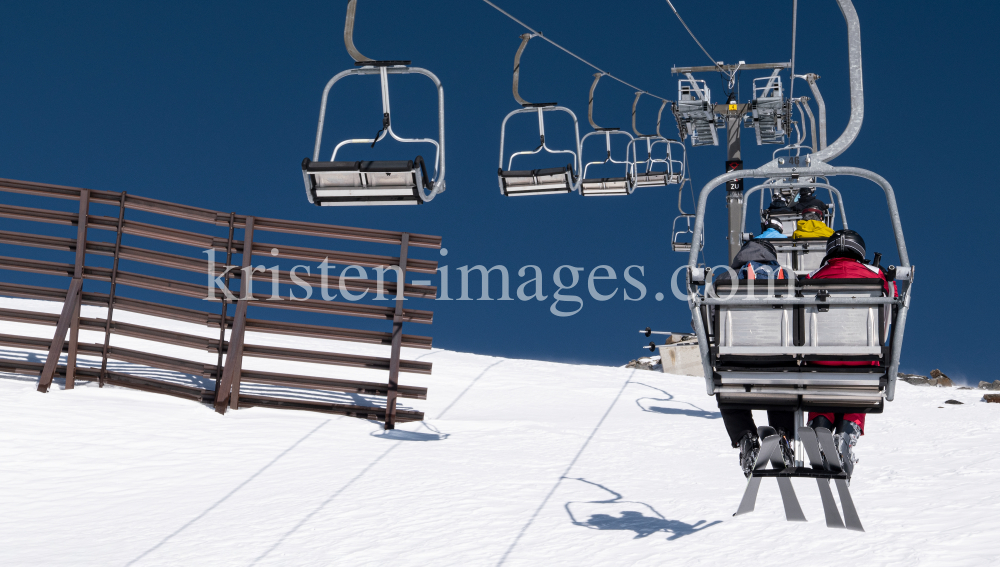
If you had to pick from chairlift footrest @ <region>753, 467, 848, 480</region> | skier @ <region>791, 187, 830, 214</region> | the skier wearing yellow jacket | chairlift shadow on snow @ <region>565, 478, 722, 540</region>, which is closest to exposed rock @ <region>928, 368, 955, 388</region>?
skier @ <region>791, 187, 830, 214</region>

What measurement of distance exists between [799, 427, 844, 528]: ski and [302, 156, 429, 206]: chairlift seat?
233 cm

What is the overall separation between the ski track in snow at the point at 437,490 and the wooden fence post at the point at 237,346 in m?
0.24

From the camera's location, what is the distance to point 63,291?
7.62 metres

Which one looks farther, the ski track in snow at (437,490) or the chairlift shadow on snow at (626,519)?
the chairlift shadow on snow at (626,519)

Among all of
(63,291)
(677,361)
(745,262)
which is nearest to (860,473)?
(745,262)

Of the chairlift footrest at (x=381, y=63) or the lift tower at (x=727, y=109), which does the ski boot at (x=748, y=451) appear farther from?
the lift tower at (x=727, y=109)

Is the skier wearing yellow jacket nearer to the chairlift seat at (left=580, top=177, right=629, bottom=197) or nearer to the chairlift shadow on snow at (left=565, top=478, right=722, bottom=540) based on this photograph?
the chairlift seat at (left=580, top=177, right=629, bottom=197)

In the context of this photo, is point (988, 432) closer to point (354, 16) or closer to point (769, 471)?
point (769, 471)

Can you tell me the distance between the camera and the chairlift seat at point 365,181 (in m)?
4.27

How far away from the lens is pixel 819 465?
149 inches

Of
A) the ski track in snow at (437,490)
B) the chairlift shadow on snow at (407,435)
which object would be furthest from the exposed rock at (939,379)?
the chairlift shadow on snow at (407,435)

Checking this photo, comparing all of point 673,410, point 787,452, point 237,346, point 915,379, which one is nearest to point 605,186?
point 673,410

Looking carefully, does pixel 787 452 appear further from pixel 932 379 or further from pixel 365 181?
pixel 932 379

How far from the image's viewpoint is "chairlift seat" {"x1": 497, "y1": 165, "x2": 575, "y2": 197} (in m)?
6.53
